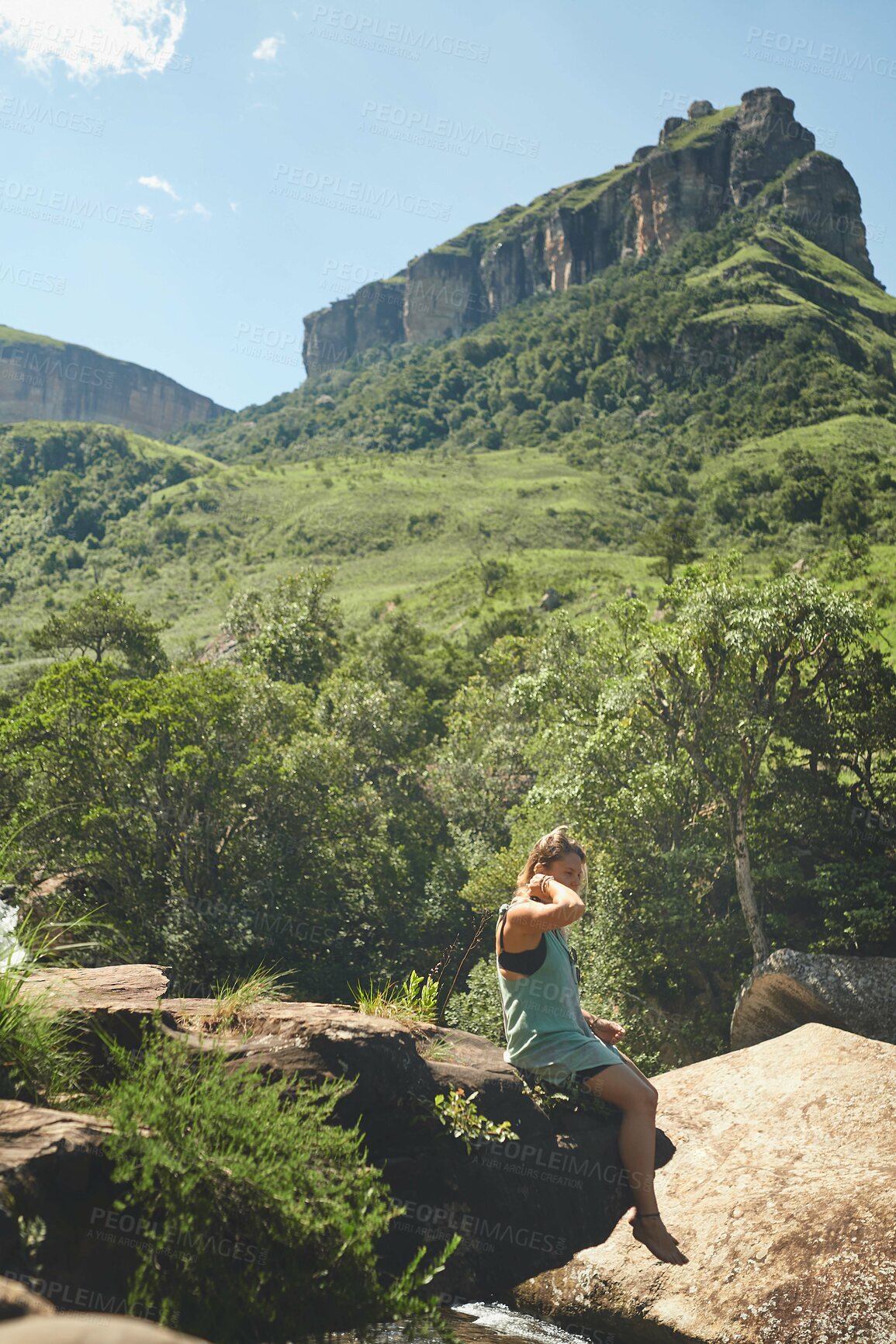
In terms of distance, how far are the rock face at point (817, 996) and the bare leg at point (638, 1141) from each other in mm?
6690

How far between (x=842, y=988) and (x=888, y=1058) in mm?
5441

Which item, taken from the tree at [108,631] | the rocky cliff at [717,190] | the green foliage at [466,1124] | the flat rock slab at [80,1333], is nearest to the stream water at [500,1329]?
the green foliage at [466,1124]

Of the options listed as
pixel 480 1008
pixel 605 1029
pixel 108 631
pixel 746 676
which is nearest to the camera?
pixel 605 1029

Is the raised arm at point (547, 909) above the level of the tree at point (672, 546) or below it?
below

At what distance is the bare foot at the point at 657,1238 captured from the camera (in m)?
5.09

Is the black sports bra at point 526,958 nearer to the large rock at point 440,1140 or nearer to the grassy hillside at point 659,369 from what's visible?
the large rock at point 440,1140

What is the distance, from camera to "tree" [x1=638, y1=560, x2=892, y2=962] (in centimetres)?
1568

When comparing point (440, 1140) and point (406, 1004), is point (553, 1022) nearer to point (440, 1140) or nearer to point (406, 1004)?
point (440, 1140)

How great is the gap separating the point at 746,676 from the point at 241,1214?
51.2 ft

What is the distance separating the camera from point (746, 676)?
1770 cm

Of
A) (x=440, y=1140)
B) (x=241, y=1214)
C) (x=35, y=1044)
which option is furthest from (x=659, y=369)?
(x=241, y=1214)

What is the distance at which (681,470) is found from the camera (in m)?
103

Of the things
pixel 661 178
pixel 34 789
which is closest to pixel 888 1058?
pixel 34 789

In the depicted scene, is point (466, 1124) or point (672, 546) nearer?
point (466, 1124)
